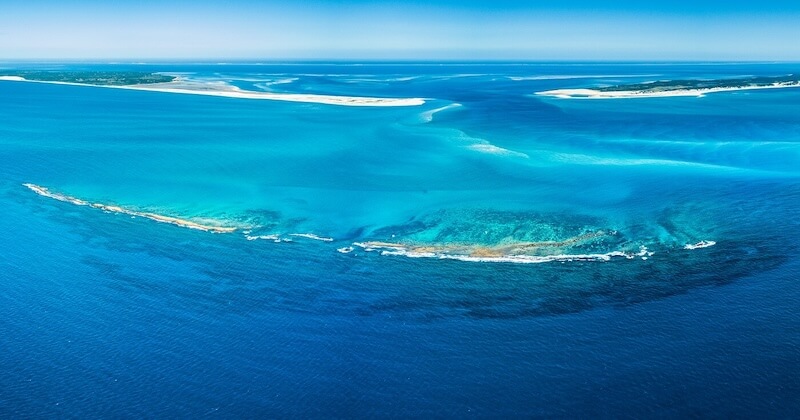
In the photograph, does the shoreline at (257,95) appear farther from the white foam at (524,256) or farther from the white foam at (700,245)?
the white foam at (700,245)

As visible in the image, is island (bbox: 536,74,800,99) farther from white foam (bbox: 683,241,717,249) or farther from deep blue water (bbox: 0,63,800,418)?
white foam (bbox: 683,241,717,249)

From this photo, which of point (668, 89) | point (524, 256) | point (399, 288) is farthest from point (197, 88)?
point (399, 288)

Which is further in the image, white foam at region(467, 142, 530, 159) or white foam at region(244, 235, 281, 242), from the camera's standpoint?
white foam at region(467, 142, 530, 159)

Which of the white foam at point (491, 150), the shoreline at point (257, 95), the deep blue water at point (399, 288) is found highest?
the shoreline at point (257, 95)

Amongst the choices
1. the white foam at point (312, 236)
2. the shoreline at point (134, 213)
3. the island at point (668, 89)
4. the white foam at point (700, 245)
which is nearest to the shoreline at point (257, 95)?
the island at point (668, 89)

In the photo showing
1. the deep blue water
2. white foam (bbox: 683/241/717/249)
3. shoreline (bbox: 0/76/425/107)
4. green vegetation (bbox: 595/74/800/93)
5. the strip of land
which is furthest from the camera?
green vegetation (bbox: 595/74/800/93)

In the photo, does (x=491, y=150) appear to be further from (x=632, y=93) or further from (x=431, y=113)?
(x=632, y=93)

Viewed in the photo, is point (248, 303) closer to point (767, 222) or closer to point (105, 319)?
point (105, 319)

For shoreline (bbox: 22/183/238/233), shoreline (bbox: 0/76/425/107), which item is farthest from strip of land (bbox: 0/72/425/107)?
shoreline (bbox: 22/183/238/233)
